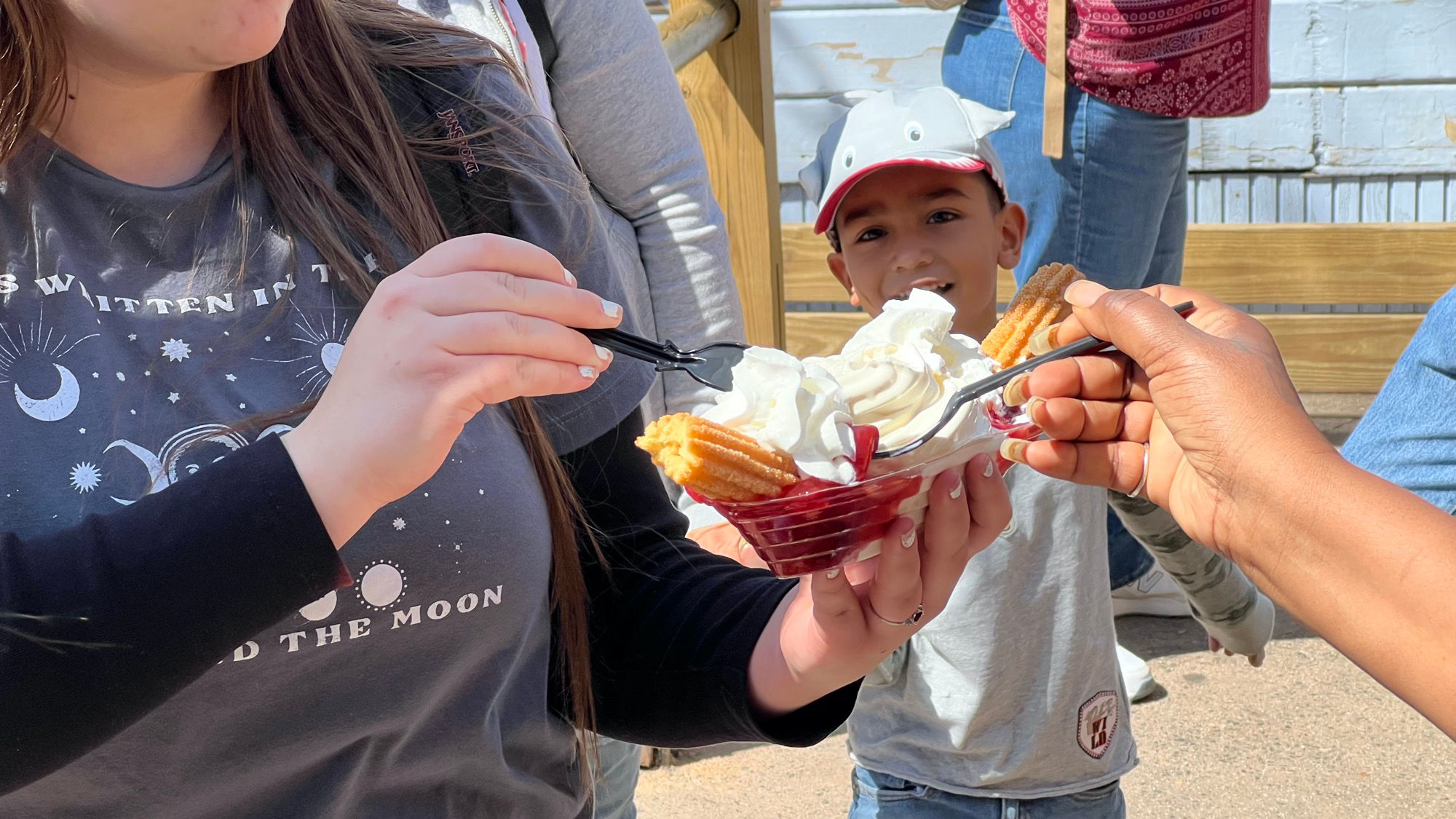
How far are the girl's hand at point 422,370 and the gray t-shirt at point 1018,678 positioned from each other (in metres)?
1.18

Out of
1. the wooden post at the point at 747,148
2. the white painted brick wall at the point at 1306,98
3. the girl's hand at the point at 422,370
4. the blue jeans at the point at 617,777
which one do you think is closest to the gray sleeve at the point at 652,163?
the blue jeans at the point at 617,777

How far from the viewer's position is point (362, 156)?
1300 millimetres

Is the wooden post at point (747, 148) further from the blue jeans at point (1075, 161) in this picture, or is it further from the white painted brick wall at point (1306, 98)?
the white painted brick wall at point (1306, 98)

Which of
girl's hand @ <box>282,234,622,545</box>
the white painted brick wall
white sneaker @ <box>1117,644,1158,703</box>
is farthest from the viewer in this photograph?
the white painted brick wall

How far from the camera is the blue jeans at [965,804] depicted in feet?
6.55

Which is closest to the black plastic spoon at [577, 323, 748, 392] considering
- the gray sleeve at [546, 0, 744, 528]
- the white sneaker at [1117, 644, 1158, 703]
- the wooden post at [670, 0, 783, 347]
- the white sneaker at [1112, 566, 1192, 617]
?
the gray sleeve at [546, 0, 744, 528]

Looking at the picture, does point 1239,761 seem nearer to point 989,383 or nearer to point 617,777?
point 617,777

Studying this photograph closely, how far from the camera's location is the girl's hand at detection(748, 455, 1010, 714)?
1.24m

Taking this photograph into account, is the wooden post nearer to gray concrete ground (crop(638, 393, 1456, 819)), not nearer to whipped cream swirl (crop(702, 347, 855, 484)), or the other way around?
gray concrete ground (crop(638, 393, 1456, 819))

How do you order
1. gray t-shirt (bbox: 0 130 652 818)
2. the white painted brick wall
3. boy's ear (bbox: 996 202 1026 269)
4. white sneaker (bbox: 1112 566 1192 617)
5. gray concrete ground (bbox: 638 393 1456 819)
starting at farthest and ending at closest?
1. the white painted brick wall
2. white sneaker (bbox: 1112 566 1192 617)
3. gray concrete ground (bbox: 638 393 1456 819)
4. boy's ear (bbox: 996 202 1026 269)
5. gray t-shirt (bbox: 0 130 652 818)

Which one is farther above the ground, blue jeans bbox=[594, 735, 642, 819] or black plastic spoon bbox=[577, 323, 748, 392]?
black plastic spoon bbox=[577, 323, 748, 392]

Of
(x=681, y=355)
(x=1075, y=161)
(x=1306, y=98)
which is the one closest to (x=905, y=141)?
(x=1075, y=161)

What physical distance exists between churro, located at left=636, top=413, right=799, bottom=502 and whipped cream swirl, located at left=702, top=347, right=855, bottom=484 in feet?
0.06

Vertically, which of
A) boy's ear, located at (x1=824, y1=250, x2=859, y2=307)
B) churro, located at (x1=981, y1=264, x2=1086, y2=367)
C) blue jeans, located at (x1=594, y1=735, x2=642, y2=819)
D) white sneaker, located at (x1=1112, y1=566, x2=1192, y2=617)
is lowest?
white sneaker, located at (x1=1112, y1=566, x2=1192, y2=617)
